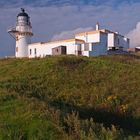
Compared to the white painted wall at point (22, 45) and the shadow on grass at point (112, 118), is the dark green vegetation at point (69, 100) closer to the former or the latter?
the shadow on grass at point (112, 118)

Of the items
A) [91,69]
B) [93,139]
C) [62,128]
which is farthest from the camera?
[91,69]

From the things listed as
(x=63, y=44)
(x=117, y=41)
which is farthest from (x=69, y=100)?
(x=117, y=41)

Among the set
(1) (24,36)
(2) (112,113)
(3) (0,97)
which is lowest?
(2) (112,113)

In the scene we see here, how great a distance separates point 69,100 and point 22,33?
2909cm

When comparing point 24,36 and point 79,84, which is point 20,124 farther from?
point 24,36

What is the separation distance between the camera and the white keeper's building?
152 ft

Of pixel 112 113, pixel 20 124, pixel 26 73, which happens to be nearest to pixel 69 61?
pixel 26 73

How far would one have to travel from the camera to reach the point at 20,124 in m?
11.8

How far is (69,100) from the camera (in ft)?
76.1

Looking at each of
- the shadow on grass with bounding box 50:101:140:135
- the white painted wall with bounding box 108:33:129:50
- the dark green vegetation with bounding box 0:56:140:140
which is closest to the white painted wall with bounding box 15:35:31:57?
the white painted wall with bounding box 108:33:129:50

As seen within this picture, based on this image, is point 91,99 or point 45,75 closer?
point 91,99

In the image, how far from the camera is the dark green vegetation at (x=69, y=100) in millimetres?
11125

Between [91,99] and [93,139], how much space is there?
13344mm

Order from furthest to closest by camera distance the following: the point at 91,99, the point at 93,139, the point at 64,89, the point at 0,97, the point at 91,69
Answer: the point at 91,69 < the point at 64,89 < the point at 91,99 < the point at 0,97 < the point at 93,139
